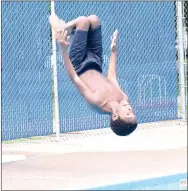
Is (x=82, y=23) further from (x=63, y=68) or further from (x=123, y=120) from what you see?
(x=63, y=68)

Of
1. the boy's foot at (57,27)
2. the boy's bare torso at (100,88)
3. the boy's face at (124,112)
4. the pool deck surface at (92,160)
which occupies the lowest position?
the pool deck surface at (92,160)

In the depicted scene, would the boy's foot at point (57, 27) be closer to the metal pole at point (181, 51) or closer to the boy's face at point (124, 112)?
the boy's face at point (124, 112)

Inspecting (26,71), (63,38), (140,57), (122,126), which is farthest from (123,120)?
(140,57)

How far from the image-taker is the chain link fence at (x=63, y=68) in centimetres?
1031

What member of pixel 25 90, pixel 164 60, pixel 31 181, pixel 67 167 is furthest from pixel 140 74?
pixel 31 181

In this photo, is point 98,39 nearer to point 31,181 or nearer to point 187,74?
point 31,181

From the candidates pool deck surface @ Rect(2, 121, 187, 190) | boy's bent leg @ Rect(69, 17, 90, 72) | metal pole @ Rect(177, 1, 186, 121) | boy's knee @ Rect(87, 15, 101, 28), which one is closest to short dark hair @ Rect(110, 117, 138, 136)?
pool deck surface @ Rect(2, 121, 187, 190)

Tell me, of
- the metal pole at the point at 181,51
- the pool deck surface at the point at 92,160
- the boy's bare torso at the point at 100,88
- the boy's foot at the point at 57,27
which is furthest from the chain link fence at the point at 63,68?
the boy's foot at the point at 57,27

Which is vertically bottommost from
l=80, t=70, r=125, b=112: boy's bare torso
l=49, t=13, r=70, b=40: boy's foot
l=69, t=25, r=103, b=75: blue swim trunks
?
l=80, t=70, r=125, b=112: boy's bare torso

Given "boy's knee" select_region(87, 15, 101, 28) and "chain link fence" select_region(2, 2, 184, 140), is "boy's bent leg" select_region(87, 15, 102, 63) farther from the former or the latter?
"chain link fence" select_region(2, 2, 184, 140)

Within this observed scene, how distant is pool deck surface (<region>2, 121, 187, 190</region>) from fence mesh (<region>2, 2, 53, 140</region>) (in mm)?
279

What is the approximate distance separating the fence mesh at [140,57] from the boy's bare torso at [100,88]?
4.34m

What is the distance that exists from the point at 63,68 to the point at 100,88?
434cm

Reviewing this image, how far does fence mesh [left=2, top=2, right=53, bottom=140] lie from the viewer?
10242 millimetres
